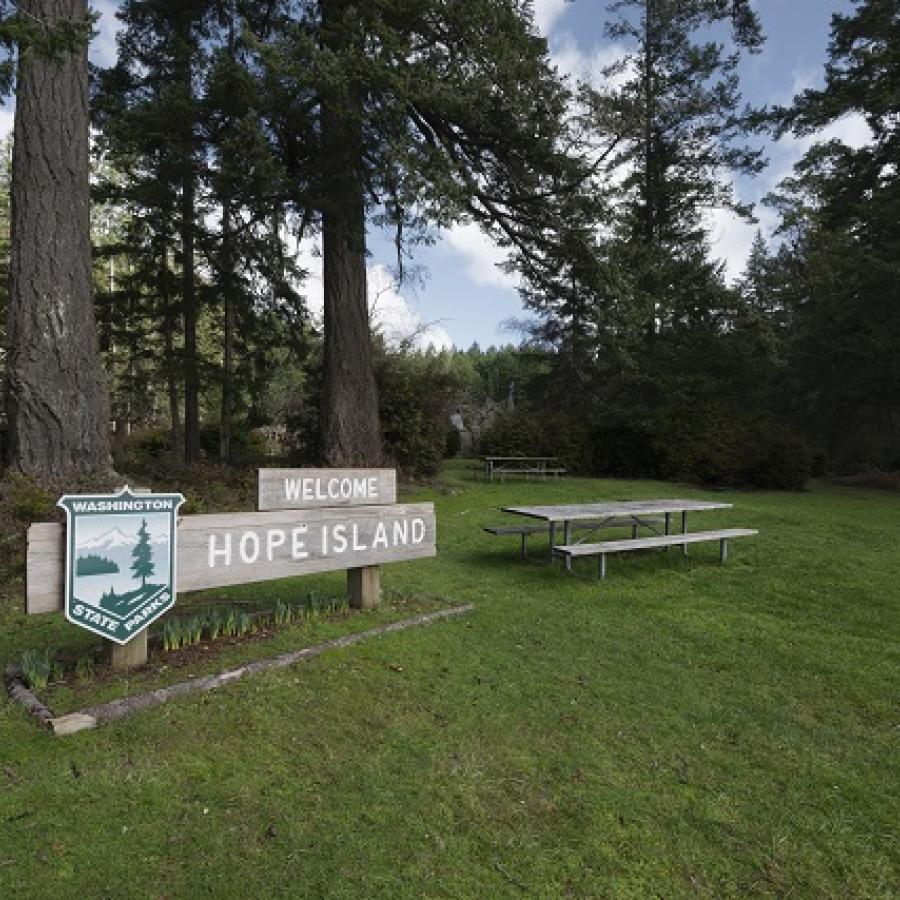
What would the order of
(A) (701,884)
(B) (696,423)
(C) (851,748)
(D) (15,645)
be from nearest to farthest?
(A) (701,884), (C) (851,748), (D) (15,645), (B) (696,423)

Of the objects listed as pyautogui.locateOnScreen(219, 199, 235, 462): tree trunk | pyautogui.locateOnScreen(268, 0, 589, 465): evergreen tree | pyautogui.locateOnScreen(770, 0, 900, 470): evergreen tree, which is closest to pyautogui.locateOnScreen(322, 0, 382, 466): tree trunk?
pyautogui.locateOnScreen(268, 0, 589, 465): evergreen tree

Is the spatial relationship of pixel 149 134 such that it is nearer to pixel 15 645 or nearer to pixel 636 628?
pixel 15 645

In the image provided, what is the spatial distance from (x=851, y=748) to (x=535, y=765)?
1.68 m

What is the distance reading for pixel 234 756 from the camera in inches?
115

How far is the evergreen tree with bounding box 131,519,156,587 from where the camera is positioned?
354cm

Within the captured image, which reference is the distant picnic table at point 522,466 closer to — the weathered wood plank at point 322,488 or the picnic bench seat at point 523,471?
the picnic bench seat at point 523,471

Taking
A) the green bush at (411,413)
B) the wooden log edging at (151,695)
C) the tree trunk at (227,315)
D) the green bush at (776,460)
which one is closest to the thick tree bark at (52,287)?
the wooden log edging at (151,695)

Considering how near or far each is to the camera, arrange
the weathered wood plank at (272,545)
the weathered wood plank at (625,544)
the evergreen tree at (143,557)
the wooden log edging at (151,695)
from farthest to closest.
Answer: the weathered wood plank at (625,544), the evergreen tree at (143,557), the weathered wood plank at (272,545), the wooden log edging at (151,695)

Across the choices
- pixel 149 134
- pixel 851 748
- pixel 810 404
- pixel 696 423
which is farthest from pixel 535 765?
pixel 810 404

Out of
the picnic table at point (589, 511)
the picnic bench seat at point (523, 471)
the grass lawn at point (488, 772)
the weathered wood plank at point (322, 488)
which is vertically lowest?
the grass lawn at point (488, 772)

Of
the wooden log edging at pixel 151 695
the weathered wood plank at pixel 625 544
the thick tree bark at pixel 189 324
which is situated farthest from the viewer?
the thick tree bark at pixel 189 324

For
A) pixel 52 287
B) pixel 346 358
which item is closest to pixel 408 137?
pixel 346 358

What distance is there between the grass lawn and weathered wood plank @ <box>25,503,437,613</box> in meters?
0.48

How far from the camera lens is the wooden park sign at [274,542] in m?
3.31
